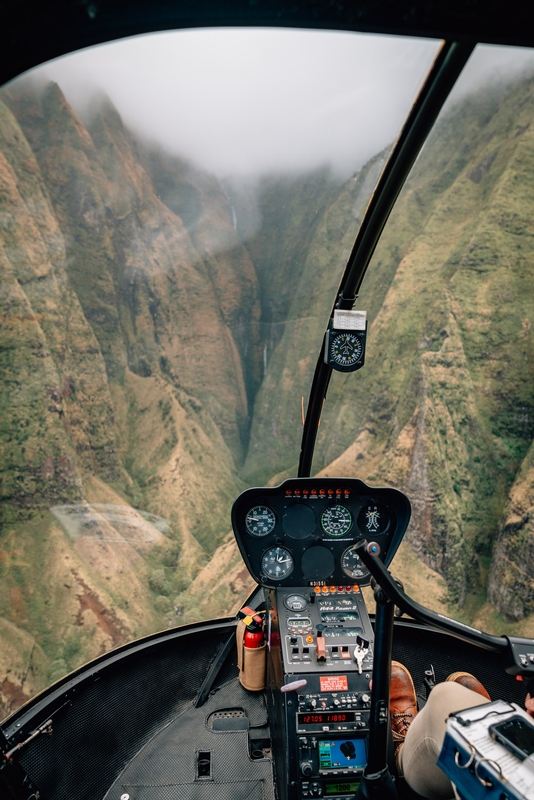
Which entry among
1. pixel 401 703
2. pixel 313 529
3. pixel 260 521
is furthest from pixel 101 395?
pixel 401 703

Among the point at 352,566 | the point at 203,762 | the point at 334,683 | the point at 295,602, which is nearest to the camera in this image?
the point at 334,683

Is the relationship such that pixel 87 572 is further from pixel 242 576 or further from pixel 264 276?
pixel 264 276

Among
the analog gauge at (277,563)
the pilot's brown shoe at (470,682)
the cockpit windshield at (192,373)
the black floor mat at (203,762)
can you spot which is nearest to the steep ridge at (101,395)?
the cockpit windshield at (192,373)

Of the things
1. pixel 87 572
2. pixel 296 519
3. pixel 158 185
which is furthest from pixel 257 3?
pixel 158 185

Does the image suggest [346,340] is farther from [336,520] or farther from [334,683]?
[334,683]

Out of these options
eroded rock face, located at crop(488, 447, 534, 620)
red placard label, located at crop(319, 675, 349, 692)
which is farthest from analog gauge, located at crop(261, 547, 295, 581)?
eroded rock face, located at crop(488, 447, 534, 620)

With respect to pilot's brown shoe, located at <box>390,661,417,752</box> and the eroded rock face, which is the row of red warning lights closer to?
pilot's brown shoe, located at <box>390,661,417,752</box>
